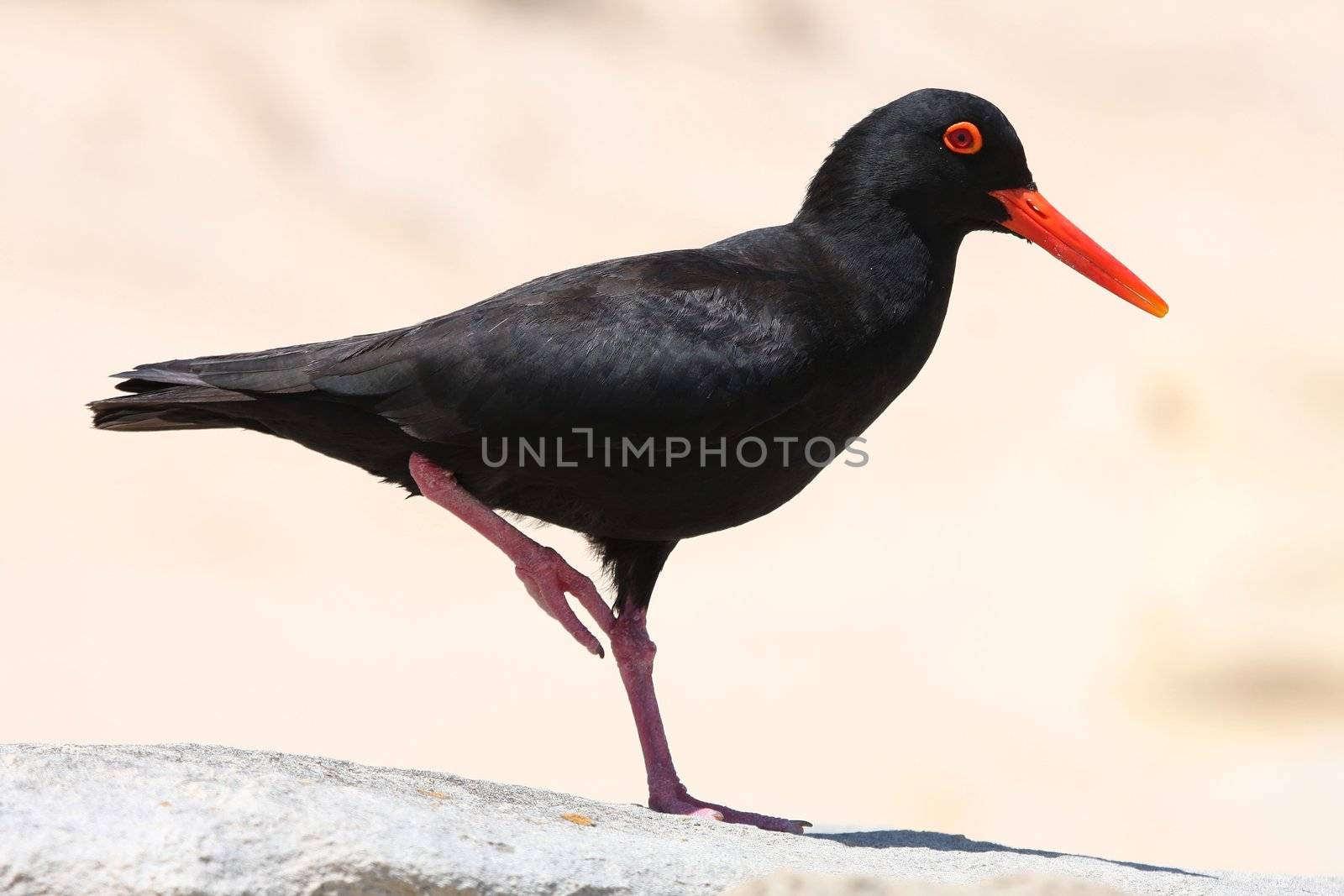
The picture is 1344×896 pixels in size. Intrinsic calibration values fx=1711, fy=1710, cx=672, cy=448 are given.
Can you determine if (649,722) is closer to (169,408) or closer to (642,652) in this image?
(642,652)

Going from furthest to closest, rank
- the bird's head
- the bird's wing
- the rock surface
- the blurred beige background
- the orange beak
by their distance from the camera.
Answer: the blurred beige background, the orange beak, the bird's head, the bird's wing, the rock surface

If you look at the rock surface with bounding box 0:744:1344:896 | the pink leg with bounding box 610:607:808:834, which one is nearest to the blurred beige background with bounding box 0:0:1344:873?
the pink leg with bounding box 610:607:808:834

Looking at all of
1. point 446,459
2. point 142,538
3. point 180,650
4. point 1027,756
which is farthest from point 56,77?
point 446,459

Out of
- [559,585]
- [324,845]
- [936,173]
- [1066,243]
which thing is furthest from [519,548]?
[1066,243]

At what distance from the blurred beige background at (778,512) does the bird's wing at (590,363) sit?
9.94 metres

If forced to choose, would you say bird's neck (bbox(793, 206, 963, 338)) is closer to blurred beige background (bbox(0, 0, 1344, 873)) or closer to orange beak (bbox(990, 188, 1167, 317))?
orange beak (bbox(990, 188, 1167, 317))

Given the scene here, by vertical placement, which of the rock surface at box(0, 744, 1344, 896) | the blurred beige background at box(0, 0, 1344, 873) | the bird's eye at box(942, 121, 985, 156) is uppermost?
the blurred beige background at box(0, 0, 1344, 873)

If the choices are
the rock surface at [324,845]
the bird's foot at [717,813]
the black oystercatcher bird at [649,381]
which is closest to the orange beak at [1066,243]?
the black oystercatcher bird at [649,381]

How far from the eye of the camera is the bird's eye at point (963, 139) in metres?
6.27

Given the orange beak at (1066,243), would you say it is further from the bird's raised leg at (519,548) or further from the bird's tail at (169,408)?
the bird's tail at (169,408)

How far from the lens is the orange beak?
6.46m

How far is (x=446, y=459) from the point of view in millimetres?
5883

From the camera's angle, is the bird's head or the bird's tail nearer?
the bird's tail

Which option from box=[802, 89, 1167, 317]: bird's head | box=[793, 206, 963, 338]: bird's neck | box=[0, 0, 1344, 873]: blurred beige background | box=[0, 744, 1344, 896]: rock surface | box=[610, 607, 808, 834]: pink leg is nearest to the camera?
box=[0, 744, 1344, 896]: rock surface
